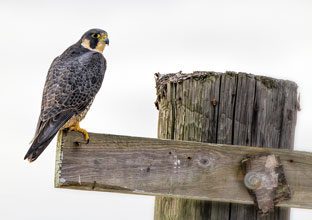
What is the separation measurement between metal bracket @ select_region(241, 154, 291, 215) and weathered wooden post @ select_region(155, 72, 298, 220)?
0.53ft

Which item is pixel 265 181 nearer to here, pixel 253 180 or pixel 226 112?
pixel 253 180

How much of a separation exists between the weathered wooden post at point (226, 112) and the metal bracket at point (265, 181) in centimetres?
16

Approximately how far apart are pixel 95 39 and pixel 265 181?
414 centimetres

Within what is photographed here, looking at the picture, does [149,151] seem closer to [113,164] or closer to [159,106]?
[113,164]

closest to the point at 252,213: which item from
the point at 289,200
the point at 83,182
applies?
the point at 289,200

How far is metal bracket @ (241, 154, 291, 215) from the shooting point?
2934 millimetres

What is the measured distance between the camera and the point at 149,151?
2865mm

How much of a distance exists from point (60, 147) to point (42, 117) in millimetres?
2139

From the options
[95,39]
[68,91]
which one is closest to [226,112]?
[68,91]

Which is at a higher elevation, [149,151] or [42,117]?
[42,117]

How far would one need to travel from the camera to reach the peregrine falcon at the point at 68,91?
452 cm

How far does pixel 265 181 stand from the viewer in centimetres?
296

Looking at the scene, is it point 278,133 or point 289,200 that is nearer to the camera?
point 289,200

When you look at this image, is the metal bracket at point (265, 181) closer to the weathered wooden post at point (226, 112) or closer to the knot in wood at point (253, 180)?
the knot in wood at point (253, 180)
